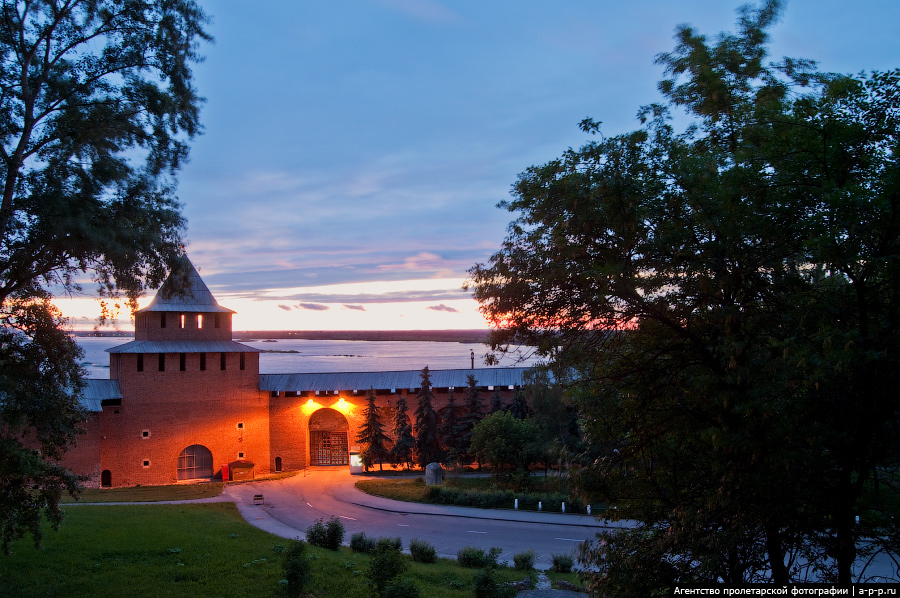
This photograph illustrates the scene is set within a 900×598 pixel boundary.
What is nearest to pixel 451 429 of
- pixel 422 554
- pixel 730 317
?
pixel 422 554

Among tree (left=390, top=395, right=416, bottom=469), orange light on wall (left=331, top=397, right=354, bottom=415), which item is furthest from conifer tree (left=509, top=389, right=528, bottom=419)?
orange light on wall (left=331, top=397, right=354, bottom=415)

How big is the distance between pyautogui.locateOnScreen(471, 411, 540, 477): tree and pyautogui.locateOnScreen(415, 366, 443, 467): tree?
3.83m

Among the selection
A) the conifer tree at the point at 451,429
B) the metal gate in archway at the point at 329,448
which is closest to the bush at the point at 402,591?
the conifer tree at the point at 451,429

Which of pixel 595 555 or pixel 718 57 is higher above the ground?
pixel 718 57

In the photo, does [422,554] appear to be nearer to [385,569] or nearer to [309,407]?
[385,569]

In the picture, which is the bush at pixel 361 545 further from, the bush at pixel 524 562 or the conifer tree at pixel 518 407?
the conifer tree at pixel 518 407

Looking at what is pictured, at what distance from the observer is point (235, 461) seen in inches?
1071

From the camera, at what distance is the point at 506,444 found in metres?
23.8

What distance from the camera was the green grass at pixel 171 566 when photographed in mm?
9133

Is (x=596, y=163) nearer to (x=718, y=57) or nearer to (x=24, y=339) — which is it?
(x=718, y=57)

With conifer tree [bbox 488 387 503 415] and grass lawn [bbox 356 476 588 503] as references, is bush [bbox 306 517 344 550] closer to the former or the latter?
grass lawn [bbox 356 476 588 503]

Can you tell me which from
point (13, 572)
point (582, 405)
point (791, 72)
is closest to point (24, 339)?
point (13, 572)

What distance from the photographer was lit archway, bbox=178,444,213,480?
26250mm

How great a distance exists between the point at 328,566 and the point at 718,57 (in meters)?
10.7
